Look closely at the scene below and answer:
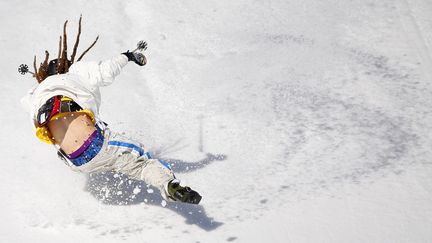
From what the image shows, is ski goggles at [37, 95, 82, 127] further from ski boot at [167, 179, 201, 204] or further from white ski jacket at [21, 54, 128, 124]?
ski boot at [167, 179, 201, 204]

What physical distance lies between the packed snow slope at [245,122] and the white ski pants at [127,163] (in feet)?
1.05

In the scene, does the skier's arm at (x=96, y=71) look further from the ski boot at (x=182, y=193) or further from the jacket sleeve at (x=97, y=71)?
the ski boot at (x=182, y=193)

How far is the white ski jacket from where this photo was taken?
295 centimetres

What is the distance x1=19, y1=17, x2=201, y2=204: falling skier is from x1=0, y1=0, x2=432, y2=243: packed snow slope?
0.37m

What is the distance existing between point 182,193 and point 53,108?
89cm

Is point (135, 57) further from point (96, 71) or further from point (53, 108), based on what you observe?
point (53, 108)

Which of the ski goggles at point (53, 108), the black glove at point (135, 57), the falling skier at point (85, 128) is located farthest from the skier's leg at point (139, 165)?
the black glove at point (135, 57)

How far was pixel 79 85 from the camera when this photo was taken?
3.07 metres

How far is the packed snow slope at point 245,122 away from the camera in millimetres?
3197

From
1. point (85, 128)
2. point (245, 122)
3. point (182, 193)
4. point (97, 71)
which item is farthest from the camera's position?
point (245, 122)

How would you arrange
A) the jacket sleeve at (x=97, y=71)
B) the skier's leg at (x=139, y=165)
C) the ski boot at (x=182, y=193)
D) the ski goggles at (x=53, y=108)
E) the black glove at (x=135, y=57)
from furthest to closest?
1. the black glove at (x=135, y=57)
2. the jacket sleeve at (x=97, y=71)
3. the skier's leg at (x=139, y=165)
4. the ski goggles at (x=53, y=108)
5. the ski boot at (x=182, y=193)

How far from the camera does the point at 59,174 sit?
145 inches

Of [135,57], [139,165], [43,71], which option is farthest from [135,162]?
[43,71]

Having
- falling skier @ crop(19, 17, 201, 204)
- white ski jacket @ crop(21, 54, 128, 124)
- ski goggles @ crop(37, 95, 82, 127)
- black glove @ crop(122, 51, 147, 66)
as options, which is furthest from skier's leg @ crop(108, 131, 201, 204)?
black glove @ crop(122, 51, 147, 66)
